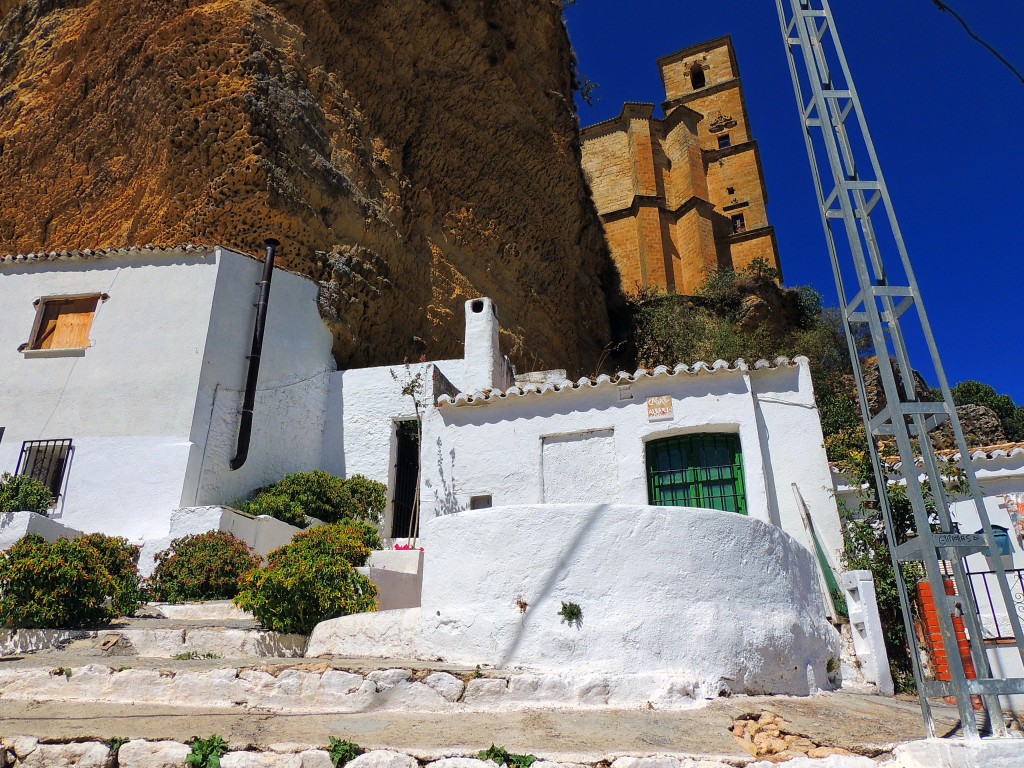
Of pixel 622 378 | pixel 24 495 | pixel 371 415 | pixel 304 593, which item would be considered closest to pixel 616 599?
pixel 304 593

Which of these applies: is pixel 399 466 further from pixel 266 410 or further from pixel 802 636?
pixel 802 636

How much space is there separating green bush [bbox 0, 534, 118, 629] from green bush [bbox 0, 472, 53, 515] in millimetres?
4026

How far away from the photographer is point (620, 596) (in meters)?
6.29

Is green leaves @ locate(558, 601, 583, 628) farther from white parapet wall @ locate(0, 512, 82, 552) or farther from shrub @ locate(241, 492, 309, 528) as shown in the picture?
shrub @ locate(241, 492, 309, 528)

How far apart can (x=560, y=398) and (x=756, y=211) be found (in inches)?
1219

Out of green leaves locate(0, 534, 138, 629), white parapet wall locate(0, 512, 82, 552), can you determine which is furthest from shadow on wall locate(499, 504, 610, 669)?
white parapet wall locate(0, 512, 82, 552)

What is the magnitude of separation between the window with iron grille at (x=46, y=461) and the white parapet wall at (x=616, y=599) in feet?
28.2

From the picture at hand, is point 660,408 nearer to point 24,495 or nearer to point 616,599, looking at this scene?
point 616,599

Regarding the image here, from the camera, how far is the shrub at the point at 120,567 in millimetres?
8905

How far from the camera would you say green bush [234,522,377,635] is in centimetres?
777

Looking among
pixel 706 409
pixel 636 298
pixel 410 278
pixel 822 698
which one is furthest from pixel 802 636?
pixel 636 298

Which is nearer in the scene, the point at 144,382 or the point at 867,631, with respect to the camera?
the point at 867,631

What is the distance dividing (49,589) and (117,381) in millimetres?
6242

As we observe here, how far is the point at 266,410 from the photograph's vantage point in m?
14.5
